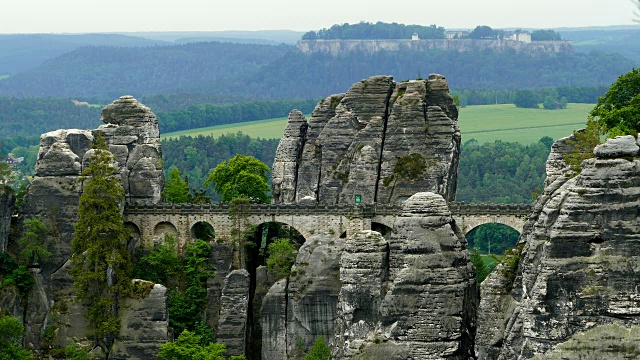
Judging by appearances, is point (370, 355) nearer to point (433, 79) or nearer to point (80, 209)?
point (80, 209)

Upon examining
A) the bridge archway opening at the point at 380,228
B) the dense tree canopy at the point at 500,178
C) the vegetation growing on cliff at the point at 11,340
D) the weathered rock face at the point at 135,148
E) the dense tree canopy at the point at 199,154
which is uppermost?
the weathered rock face at the point at 135,148

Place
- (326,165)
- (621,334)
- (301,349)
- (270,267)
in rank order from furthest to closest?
1. (326,165)
2. (270,267)
3. (301,349)
4. (621,334)

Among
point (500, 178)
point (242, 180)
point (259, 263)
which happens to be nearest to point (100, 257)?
point (259, 263)

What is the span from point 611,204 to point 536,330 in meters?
4.74

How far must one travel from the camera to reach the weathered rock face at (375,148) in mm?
98062

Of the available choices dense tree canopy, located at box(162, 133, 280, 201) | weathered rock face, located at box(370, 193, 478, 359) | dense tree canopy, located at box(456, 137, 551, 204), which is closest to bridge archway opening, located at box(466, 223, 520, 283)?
dense tree canopy, located at box(456, 137, 551, 204)

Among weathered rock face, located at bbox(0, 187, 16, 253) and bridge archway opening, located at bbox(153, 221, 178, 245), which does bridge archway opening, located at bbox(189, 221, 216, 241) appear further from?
weathered rock face, located at bbox(0, 187, 16, 253)

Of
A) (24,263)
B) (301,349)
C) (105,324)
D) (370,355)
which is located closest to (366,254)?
(370,355)

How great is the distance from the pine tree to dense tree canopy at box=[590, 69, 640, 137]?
971 inches

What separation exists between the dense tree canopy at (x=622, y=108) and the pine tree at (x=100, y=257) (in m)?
24.7

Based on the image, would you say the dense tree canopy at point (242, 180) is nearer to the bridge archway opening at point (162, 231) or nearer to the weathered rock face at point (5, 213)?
the bridge archway opening at point (162, 231)

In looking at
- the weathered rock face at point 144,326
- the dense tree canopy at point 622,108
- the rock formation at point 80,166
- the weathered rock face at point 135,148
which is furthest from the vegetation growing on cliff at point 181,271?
the dense tree canopy at point 622,108

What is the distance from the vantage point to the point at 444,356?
67.9 m

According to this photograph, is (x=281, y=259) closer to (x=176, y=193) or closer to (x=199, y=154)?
(x=176, y=193)
